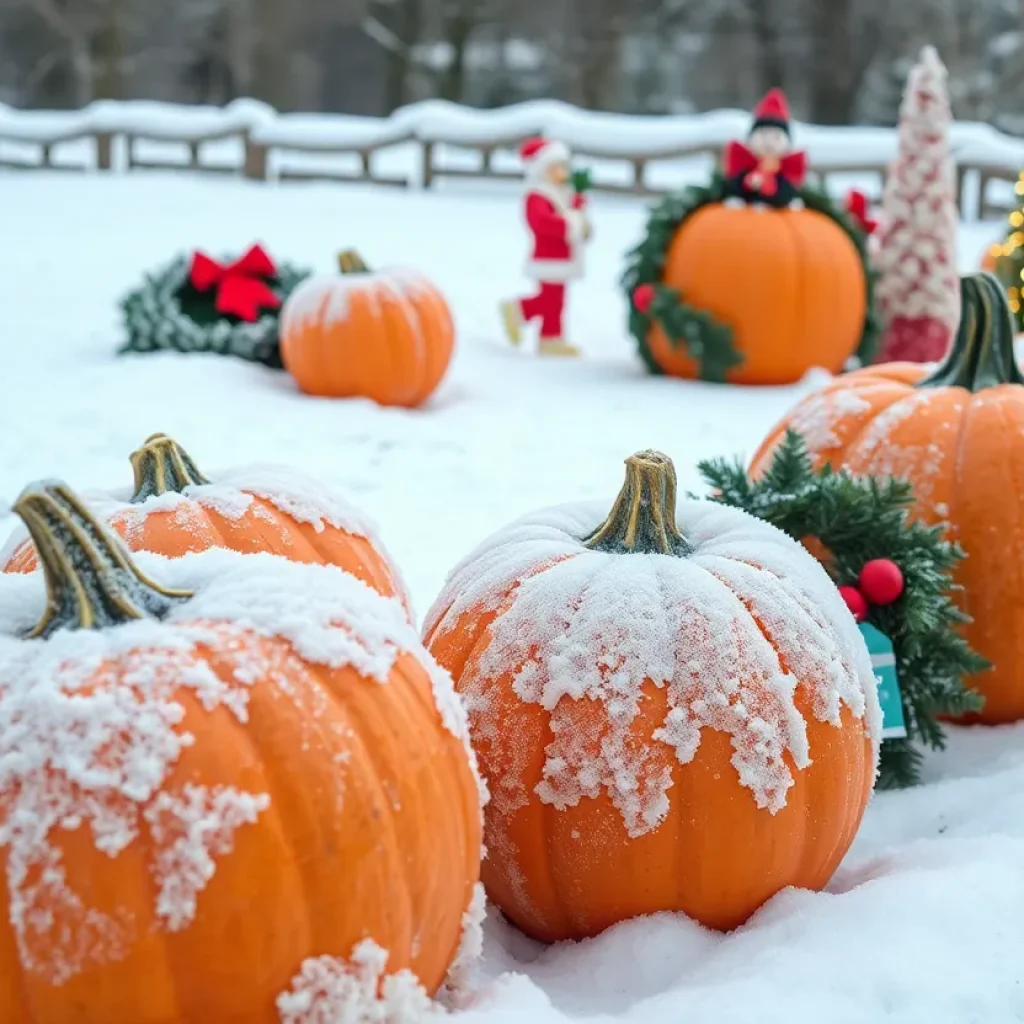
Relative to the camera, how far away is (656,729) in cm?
174

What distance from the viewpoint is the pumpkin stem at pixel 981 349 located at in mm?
2574

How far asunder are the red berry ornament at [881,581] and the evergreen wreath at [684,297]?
377cm

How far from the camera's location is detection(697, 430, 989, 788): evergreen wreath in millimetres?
2342

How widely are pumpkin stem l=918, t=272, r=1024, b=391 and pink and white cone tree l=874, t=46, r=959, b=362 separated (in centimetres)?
378

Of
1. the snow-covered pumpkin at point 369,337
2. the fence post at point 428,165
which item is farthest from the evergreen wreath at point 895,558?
the fence post at point 428,165

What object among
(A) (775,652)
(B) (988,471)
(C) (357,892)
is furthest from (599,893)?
(B) (988,471)

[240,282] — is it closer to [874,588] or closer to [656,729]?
[874,588]

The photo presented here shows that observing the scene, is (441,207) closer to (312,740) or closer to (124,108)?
(124,108)

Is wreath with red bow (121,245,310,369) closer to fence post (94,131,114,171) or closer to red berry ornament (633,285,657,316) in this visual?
red berry ornament (633,285,657,316)

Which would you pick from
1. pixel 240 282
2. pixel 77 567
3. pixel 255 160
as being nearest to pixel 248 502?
pixel 77 567

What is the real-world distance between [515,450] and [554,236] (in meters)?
2.36

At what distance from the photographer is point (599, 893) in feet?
5.85

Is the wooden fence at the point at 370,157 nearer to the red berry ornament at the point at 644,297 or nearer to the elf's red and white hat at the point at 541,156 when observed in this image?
the elf's red and white hat at the point at 541,156

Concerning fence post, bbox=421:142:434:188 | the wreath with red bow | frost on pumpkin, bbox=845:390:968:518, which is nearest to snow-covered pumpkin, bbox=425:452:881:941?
frost on pumpkin, bbox=845:390:968:518
